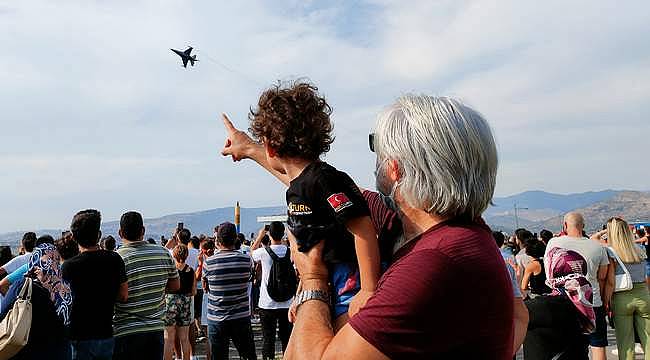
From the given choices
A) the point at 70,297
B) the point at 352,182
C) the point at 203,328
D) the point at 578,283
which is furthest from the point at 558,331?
the point at 203,328

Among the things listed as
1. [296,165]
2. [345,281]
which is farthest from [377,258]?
[296,165]

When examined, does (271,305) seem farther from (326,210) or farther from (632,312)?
(326,210)

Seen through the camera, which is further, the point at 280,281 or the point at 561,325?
the point at 280,281

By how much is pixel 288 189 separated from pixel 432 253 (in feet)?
3.31

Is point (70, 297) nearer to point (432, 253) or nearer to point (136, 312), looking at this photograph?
point (136, 312)

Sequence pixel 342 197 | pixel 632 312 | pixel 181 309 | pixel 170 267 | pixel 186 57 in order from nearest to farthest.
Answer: pixel 342 197 → pixel 170 267 → pixel 632 312 → pixel 181 309 → pixel 186 57

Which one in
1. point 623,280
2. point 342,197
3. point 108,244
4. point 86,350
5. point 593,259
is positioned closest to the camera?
point 342,197

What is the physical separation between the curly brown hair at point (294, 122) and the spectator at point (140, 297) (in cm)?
353

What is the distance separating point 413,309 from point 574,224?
238 inches

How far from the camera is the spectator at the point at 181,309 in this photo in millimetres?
8883

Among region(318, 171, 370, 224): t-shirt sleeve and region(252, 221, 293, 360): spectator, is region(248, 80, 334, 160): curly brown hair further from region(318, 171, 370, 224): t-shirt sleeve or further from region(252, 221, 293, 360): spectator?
region(252, 221, 293, 360): spectator

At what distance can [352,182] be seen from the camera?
8.31ft

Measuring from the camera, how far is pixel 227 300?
286 inches

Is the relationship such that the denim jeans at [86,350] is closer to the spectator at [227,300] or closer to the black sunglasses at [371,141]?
the spectator at [227,300]
